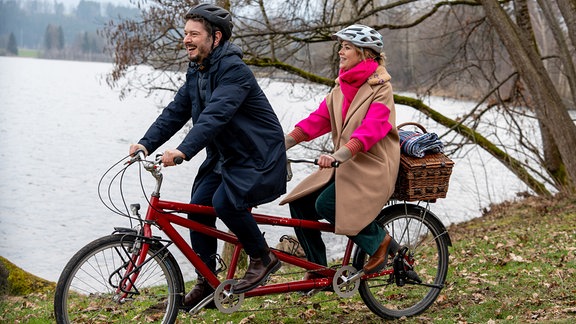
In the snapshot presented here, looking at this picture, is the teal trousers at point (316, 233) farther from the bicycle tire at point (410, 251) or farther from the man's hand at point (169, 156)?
the man's hand at point (169, 156)

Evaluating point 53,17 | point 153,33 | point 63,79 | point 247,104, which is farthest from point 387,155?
point 63,79

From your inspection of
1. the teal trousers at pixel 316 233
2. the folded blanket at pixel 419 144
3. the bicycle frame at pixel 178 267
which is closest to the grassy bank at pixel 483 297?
the bicycle frame at pixel 178 267

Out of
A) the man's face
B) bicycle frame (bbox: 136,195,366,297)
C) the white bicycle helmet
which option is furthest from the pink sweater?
the man's face

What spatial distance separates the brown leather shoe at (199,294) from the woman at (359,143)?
0.73 metres

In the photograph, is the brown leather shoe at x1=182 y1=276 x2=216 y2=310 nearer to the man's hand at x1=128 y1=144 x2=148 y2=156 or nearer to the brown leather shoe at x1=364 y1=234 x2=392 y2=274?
the man's hand at x1=128 y1=144 x2=148 y2=156

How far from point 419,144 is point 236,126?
4.33 feet

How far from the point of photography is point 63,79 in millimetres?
61156

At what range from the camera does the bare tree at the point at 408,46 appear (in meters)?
10.7

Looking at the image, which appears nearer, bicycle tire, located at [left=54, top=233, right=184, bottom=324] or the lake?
bicycle tire, located at [left=54, top=233, right=184, bottom=324]

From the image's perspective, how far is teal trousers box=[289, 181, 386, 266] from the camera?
4.87m

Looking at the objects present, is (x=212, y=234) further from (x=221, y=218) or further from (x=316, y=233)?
(x=316, y=233)

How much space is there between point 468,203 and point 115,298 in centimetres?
1408

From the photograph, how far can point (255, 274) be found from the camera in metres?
4.57

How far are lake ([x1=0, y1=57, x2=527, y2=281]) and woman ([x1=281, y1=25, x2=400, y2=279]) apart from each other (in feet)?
21.3
